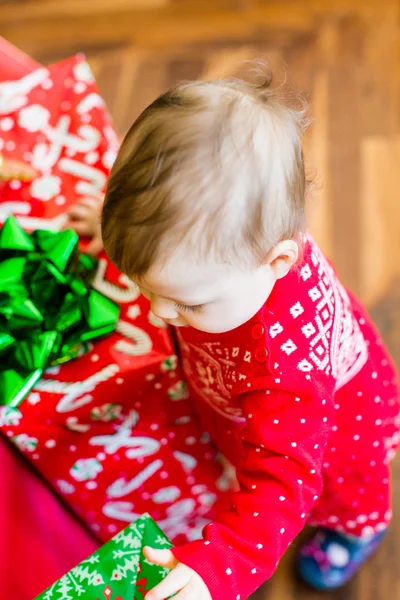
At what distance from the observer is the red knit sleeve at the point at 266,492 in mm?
571

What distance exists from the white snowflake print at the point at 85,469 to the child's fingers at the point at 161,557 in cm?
18

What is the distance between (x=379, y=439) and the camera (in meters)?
0.78

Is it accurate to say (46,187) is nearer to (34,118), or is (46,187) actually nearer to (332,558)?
(34,118)

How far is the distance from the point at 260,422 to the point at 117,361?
17 cm

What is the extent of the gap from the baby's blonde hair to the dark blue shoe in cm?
59

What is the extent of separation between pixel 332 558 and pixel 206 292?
0.58 metres

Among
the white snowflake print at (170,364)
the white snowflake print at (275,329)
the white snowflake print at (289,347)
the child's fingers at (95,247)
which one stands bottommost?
the white snowflake print at (170,364)

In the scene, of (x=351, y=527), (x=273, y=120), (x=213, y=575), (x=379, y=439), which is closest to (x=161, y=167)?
(x=273, y=120)

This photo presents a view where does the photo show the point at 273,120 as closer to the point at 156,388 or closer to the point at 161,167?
the point at 161,167

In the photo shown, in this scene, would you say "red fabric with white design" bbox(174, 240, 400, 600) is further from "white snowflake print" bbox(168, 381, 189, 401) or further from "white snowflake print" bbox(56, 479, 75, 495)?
"white snowflake print" bbox(56, 479, 75, 495)

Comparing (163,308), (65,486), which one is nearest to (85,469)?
(65,486)

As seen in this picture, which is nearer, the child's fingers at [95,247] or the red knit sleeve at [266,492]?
the red knit sleeve at [266,492]

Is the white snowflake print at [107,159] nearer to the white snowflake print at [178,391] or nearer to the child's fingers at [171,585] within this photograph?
the white snowflake print at [178,391]

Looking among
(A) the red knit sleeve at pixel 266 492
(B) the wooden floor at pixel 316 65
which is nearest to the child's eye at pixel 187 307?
(A) the red knit sleeve at pixel 266 492
